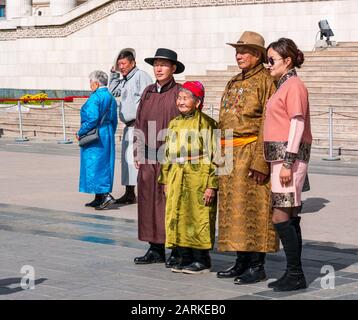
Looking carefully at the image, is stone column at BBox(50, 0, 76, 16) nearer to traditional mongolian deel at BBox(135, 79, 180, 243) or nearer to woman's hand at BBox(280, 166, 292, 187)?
traditional mongolian deel at BBox(135, 79, 180, 243)

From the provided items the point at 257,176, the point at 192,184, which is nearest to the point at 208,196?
the point at 192,184

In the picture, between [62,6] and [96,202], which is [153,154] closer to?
[96,202]

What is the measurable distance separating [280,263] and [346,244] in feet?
3.95

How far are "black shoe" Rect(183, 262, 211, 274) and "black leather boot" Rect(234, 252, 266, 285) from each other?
0.48 metres

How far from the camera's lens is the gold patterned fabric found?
8.41m

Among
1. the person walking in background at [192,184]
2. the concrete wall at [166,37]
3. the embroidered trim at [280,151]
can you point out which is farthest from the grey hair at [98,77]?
the concrete wall at [166,37]

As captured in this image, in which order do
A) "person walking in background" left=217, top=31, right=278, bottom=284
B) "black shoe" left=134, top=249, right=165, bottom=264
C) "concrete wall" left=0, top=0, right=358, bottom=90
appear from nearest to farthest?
1. "person walking in background" left=217, top=31, right=278, bottom=284
2. "black shoe" left=134, top=249, right=165, bottom=264
3. "concrete wall" left=0, top=0, right=358, bottom=90

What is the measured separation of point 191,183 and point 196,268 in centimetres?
69

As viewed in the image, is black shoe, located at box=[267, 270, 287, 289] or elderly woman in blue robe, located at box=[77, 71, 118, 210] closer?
black shoe, located at box=[267, 270, 287, 289]

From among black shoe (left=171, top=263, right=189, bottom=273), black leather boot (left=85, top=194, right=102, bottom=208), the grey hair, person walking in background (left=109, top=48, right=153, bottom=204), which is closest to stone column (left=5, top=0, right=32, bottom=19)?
person walking in background (left=109, top=48, right=153, bottom=204)

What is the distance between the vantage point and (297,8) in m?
28.7

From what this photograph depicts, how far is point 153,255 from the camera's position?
9.32 metres

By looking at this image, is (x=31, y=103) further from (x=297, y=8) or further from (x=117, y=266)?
(x=117, y=266)
